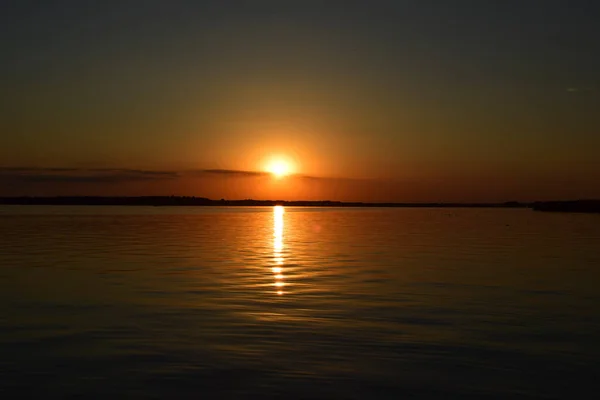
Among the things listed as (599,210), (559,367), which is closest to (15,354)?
(559,367)

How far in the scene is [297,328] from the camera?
16781 millimetres

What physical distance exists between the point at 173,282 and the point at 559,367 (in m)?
16.4

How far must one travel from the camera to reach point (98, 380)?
39.5 ft

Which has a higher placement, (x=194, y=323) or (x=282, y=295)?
(x=282, y=295)

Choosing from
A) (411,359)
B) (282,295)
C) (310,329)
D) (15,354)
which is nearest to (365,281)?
(282,295)

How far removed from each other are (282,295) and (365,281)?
5339 millimetres

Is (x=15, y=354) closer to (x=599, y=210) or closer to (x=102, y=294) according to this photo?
(x=102, y=294)

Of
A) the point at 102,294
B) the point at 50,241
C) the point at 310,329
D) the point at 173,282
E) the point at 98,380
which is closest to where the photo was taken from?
the point at 98,380

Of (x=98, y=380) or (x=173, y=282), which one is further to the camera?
(x=173, y=282)

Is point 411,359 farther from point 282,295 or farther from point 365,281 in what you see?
point 365,281

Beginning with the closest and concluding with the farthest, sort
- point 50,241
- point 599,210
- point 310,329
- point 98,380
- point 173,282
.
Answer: point 98,380, point 310,329, point 173,282, point 50,241, point 599,210

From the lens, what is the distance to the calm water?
472 inches

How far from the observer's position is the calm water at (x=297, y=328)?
1198 cm

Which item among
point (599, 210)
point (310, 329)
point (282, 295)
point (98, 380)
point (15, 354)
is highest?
point (599, 210)
